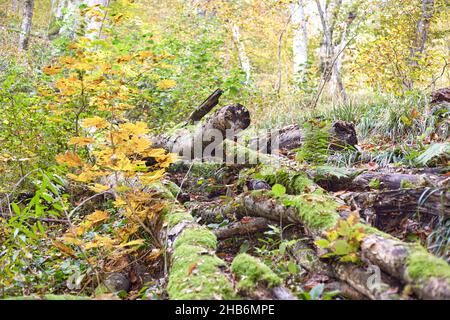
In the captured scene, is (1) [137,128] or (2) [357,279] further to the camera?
(1) [137,128]

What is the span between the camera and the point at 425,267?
1891 millimetres

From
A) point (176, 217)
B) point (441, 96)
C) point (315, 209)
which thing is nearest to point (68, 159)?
point (176, 217)

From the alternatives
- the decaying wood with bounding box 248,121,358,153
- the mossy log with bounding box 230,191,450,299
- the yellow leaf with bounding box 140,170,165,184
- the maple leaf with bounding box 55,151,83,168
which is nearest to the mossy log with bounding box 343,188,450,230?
the mossy log with bounding box 230,191,450,299

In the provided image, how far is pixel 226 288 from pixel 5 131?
4791mm

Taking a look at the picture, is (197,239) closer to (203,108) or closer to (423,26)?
(203,108)

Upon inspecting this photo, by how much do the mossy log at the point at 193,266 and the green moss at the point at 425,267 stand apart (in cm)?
90

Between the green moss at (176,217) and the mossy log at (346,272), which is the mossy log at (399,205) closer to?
the mossy log at (346,272)

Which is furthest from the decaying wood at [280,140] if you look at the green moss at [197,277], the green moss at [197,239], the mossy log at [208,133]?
the green moss at [197,277]

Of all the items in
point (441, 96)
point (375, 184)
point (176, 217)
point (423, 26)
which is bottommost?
point (176, 217)

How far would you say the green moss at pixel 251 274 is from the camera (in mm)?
2120

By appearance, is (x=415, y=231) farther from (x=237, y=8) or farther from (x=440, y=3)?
(x=237, y=8)

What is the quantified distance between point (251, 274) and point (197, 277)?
1.02 ft

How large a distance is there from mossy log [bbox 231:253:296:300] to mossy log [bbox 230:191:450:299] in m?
0.53

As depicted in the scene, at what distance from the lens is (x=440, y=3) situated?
27.4 feet
